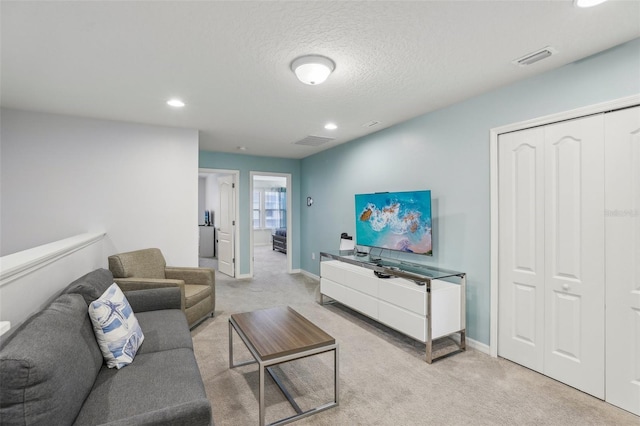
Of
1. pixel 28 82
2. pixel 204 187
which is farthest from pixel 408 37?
pixel 204 187

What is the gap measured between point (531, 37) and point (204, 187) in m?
9.17

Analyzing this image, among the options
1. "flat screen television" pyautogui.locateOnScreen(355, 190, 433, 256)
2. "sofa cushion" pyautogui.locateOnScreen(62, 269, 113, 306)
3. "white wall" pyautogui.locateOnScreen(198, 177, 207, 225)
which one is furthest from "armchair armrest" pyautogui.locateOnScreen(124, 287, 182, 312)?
"white wall" pyautogui.locateOnScreen(198, 177, 207, 225)

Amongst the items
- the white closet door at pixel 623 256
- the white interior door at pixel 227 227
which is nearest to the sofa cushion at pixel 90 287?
the white closet door at pixel 623 256

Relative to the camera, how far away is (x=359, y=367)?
2664 mm

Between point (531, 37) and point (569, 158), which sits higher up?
point (531, 37)

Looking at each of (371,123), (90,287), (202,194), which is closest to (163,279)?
(90,287)

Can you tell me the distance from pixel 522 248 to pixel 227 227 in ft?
16.7

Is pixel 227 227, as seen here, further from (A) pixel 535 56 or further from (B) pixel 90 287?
(A) pixel 535 56

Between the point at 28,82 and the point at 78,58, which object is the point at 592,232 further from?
the point at 28,82

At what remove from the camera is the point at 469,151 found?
3105 millimetres

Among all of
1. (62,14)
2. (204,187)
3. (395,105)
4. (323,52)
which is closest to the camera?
(62,14)

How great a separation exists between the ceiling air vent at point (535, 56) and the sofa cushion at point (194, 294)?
143 inches

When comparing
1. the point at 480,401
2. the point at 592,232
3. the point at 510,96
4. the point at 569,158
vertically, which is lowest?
the point at 480,401

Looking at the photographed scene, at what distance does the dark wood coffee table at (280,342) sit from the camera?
196cm
